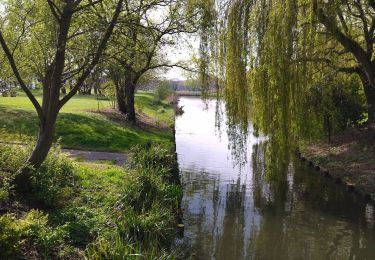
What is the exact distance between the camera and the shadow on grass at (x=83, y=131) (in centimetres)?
1891

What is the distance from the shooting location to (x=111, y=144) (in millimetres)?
19516

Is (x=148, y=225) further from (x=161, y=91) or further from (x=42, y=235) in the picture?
(x=161, y=91)

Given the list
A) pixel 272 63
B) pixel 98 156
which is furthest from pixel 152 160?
pixel 98 156

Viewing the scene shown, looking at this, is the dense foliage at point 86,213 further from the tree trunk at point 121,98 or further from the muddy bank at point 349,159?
the tree trunk at point 121,98

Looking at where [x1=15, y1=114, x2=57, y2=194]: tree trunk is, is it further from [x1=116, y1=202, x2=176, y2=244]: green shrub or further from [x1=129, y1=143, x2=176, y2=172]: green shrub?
[x1=129, y1=143, x2=176, y2=172]: green shrub

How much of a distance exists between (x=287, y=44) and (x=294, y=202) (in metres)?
5.46

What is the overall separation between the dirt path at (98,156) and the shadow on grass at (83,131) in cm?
125

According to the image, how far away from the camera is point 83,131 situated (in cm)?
2086

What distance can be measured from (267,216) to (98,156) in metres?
6.58

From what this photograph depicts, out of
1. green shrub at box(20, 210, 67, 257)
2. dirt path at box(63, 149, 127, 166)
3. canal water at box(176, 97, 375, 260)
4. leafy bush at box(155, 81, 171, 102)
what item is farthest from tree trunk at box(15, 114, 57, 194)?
leafy bush at box(155, 81, 171, 102)

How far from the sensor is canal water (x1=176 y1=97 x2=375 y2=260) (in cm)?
1027

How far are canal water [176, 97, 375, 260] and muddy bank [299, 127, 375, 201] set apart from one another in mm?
528

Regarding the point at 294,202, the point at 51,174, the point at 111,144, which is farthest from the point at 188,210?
the point at 111,144

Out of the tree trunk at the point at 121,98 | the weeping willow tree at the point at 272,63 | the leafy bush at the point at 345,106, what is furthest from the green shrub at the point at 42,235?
the tree trunk at the point at 121,98
